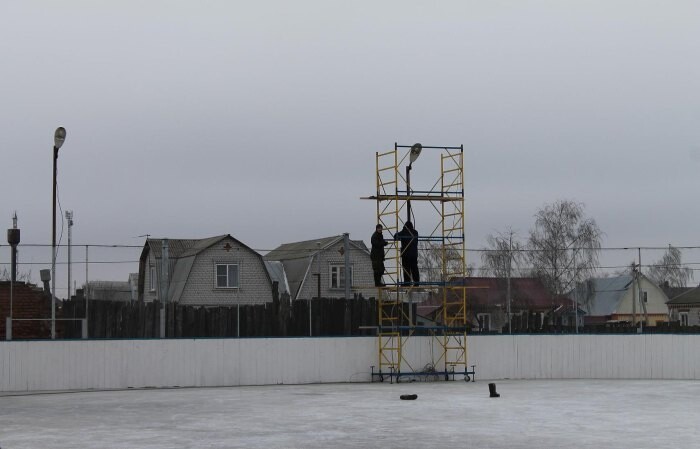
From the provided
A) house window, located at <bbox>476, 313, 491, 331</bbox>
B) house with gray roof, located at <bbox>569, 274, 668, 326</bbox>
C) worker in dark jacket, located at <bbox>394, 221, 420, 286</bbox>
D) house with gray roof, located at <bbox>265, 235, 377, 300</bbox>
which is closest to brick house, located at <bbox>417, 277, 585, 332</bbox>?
house window, located at <bbox>476, 313, 491, 331</bbox>

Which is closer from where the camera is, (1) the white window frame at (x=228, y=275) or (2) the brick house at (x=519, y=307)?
(1) the white window frame at (x=228, y=275)

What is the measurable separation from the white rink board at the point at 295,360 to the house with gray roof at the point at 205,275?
115 cm

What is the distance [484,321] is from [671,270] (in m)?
5.54

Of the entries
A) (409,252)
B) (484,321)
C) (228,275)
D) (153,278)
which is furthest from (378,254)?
(484,321)

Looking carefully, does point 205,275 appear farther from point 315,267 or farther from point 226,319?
point 315,267

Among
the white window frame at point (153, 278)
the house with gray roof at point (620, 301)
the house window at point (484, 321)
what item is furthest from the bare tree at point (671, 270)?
the white window frame at point (153, 278)

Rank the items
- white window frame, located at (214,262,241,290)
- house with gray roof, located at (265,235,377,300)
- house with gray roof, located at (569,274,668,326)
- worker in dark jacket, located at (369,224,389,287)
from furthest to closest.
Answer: house with gray roof, located at (569,274,668,326) → house with gray roof, located at (265,235,377,300) → white window frame, located at (214,262,241,290) → worker in dark jacket, located at (369,224,389,287)

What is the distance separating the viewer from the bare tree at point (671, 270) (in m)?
28.7

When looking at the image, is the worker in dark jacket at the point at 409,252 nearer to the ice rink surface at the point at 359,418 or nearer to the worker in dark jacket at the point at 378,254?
the worker in dark jacket at the point at 378,254

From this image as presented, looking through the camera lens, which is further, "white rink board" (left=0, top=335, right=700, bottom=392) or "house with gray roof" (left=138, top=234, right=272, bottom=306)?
"house with gray roof" (left=138, top=234, right=272, bottom=306)

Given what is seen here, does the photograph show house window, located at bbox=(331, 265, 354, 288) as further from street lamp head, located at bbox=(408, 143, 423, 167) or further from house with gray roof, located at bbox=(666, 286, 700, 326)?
house with gray roof, located at bbox=(666, 286, 700, 326)

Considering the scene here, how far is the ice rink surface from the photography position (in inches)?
554

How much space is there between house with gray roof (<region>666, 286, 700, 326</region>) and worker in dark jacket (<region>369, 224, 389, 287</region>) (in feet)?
30.0

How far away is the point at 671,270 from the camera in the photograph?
1181 inches
